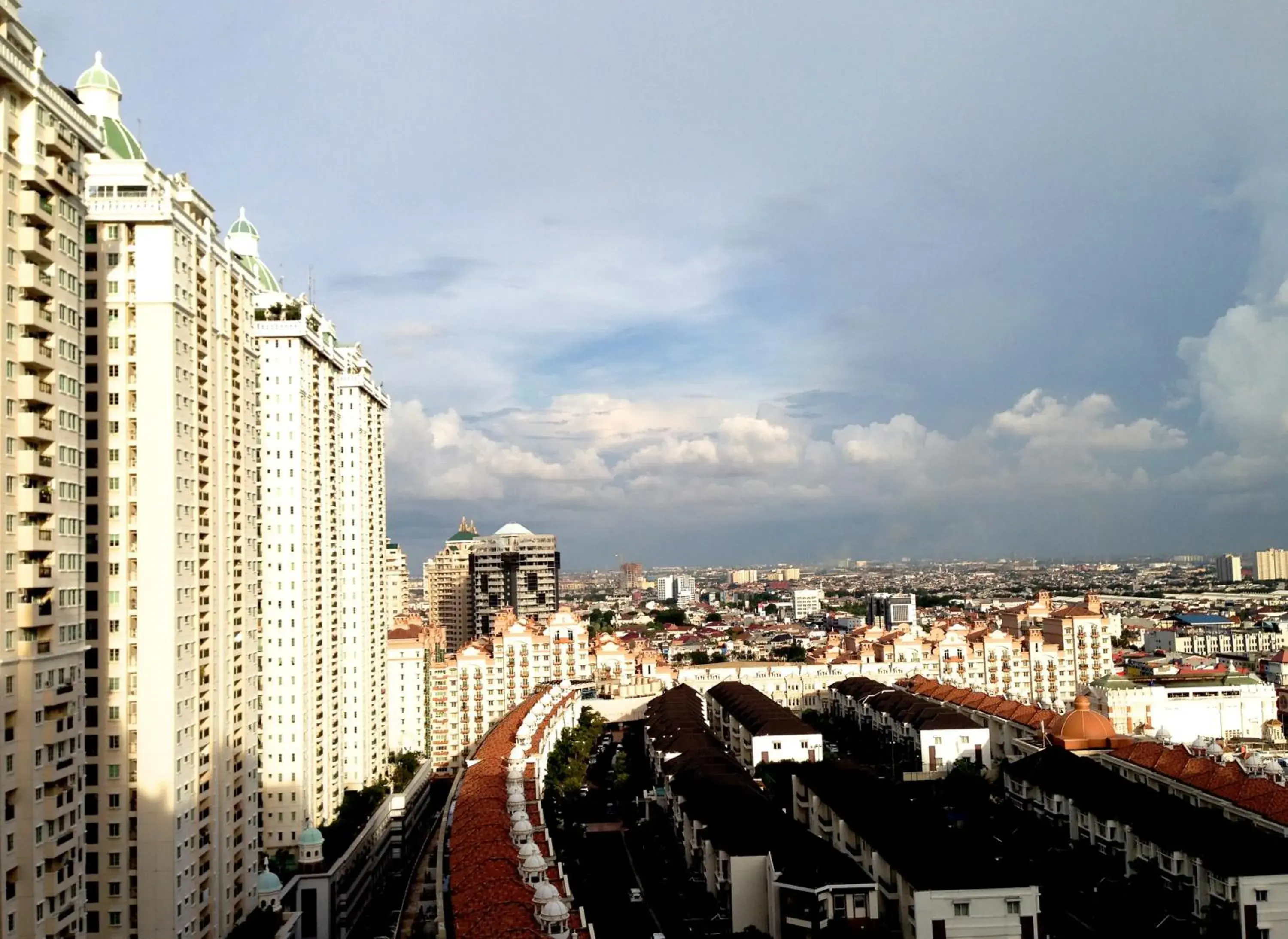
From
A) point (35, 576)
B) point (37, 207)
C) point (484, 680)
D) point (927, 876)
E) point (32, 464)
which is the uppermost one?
point (37, 207)

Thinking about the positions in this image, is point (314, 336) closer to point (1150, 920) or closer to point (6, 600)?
point (6, 600)

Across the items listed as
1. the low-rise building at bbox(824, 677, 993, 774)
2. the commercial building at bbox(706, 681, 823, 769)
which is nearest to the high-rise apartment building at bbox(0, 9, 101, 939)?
the commercial building at bbox(706, 681, 823, 769)

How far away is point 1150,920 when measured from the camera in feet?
69.1

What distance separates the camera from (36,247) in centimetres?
1380

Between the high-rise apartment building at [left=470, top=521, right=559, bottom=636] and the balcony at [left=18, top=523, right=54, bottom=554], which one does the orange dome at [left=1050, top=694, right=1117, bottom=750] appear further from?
the high-rise apartment building at [left=470, top=521, right=559, bottom=636]

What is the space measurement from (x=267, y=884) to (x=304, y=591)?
7.79 m

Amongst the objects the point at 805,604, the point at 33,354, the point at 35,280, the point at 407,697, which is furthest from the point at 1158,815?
the point at 805,604

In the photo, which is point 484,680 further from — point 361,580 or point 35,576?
point 35,576

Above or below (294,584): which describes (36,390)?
above

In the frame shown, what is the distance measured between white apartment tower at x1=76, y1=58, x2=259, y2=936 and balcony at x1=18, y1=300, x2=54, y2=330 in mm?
3685

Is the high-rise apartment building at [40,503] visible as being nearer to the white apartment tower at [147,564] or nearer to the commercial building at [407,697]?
the white apartment tower at [147,564]

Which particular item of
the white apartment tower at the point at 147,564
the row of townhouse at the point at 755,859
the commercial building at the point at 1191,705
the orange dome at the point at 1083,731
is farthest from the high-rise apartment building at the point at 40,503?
the commercial building at the point at 1191,705

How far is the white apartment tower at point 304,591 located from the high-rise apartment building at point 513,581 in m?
36.2

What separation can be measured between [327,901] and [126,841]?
24.0 ft
